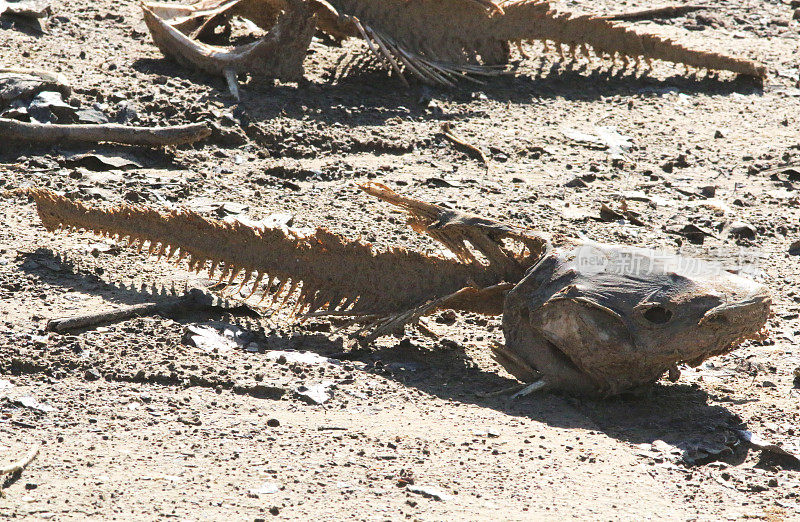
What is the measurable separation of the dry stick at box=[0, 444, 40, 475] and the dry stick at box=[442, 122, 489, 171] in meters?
4.11

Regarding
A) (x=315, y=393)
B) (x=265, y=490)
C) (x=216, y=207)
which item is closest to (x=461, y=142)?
(x=216, y=207)

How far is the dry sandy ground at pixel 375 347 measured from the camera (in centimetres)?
312

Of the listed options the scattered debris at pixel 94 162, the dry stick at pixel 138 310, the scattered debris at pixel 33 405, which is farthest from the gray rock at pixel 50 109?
the scattered debris at pixel 33 405

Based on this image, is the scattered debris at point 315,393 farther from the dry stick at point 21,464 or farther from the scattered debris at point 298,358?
the dry stick at point 21,464

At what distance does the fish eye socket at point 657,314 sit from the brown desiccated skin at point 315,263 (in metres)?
0.79

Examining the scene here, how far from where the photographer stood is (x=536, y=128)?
7301mm

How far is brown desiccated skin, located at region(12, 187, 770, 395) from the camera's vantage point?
145 inches

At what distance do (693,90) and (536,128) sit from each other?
1991 millimetres

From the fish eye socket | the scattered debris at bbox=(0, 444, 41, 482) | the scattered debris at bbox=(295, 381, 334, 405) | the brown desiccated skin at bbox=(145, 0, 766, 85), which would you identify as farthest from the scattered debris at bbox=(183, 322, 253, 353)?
the brown desiccated skin at bbox=(145, 0, 766, 85)

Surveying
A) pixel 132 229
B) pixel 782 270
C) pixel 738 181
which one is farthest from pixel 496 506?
pixel 738 181

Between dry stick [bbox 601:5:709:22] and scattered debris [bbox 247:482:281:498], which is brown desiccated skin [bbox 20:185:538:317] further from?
dry stick [bbox 601:5:709:22]

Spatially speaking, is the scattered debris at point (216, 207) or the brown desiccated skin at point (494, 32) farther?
the brown desiccated skin at point (494, 32)

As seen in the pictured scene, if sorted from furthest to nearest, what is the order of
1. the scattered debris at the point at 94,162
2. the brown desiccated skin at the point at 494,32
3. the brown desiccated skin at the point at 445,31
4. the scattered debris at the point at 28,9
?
the brown desiccated skin at the point at 494,32 → the brown desiccated skin at the point at 445,31 → the scattered debris at the point at 28,9 → the scattered debris at the point at 94,162

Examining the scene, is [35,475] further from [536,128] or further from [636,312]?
[536,128]
